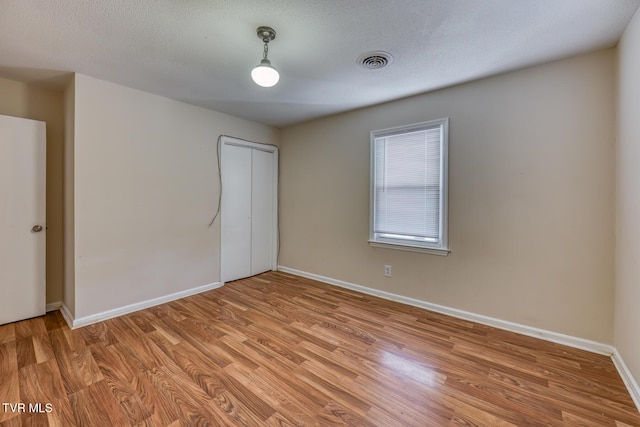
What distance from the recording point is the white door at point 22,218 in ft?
8.14

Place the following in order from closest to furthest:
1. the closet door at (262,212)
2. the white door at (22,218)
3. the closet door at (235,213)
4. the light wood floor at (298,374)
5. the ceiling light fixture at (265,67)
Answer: the light wood floor at (298,374) < the ceiling light fixture at (265,67) < the white door at (22,218) < the closet door at (235,213) < the closet door at (262,212)

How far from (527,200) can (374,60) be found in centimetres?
182

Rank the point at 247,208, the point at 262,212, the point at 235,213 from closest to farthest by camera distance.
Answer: the point at 235,213 < the point at 247,208 < the point at 262,212

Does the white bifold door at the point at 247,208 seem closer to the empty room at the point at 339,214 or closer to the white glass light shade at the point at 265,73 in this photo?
the empty room at the point at 339,214

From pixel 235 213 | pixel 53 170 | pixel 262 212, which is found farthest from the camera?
pixel 262 212

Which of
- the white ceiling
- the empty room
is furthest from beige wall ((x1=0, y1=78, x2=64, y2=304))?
the white ceiling

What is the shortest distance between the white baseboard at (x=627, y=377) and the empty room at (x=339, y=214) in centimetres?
3

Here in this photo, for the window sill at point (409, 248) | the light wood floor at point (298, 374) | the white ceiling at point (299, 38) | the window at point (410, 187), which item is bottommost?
the light wood floor at point (298, 374)

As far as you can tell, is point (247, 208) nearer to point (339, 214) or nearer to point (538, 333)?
point (339, 214)

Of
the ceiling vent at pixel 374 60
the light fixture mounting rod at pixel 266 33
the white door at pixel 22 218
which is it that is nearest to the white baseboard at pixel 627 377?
the ceiling vent at pixel 374 60

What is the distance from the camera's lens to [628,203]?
5.87 feet

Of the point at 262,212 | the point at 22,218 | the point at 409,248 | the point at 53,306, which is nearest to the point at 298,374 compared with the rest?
the point at 409,248

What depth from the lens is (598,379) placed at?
5.89ft

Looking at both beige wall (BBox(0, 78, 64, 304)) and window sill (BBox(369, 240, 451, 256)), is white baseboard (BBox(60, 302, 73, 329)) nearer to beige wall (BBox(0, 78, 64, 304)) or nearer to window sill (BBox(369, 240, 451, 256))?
beige wall (BBox(0, 78, 64, 304))
